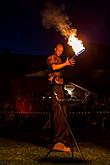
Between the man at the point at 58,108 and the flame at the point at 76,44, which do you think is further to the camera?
the man at the point at 58,108

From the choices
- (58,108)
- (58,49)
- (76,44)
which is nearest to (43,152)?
(58,108)

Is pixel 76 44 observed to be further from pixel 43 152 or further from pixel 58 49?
A: pixel 43 152

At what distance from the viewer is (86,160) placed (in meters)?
9.01

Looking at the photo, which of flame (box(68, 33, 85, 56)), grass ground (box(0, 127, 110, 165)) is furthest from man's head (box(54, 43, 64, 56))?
grass ground (box(0, 127, 110, 165))

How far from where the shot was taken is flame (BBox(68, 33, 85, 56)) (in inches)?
347

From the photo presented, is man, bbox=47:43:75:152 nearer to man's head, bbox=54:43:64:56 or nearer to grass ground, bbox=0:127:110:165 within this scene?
man's head, bbox=54:43:64:56

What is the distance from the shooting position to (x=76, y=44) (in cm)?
902

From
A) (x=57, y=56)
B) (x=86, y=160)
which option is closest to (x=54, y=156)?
(x=86, y=160)

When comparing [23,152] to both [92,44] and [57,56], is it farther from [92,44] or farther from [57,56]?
[92,44]

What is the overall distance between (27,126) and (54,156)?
8667 millimetres

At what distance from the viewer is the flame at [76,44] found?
347 inches

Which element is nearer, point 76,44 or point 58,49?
point 76,44

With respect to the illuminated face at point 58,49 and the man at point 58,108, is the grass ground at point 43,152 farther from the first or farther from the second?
the illuminated face at point 58,49

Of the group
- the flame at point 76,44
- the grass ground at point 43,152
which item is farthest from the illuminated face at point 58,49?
the grass ground at point 43,152
